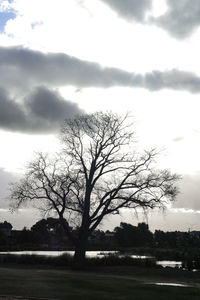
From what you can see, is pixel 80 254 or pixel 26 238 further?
pixel 26 238

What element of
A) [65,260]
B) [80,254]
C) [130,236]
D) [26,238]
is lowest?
[65,260]

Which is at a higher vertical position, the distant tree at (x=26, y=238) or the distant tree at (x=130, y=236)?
the distant tree at (x=130, y=236)

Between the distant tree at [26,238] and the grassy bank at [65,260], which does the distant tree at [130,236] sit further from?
the grassy bank at [65,260]

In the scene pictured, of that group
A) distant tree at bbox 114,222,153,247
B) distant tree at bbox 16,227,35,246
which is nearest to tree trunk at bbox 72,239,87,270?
distant tree at bbox 16,227,35,246

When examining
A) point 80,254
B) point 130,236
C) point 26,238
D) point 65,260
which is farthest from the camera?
point 130,236

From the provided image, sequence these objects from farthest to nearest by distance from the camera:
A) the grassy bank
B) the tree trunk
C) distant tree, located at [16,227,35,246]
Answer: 1. distant tree, located at [16,227,35,246]
2. the grassy bank
3. the tree trunk

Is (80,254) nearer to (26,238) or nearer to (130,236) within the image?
(26,238)

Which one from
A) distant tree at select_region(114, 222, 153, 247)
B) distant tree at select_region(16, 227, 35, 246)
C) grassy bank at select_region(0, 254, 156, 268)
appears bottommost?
grassy bank at select_region(0, 254, 156, 268)

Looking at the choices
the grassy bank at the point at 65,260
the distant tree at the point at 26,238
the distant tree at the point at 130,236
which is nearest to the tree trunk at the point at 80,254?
the grassy bank at the point at 65,260

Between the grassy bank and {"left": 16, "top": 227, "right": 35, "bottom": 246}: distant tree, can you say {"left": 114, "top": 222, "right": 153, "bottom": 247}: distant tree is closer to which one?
{"left": 16, "top": 227, "right": 35, "bottom": 246}: distant tree

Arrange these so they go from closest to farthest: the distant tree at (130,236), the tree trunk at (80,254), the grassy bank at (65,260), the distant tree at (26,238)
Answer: the tree trunk at (80,254) < the grassy bank at (65,260) < the distant tree at (26,238) < the distant tree at (130,236)

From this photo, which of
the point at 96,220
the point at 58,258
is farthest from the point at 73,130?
the point at 58,258

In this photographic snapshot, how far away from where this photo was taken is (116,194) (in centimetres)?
3809

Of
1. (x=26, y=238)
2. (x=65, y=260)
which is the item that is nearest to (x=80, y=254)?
(x=65, y=260)
